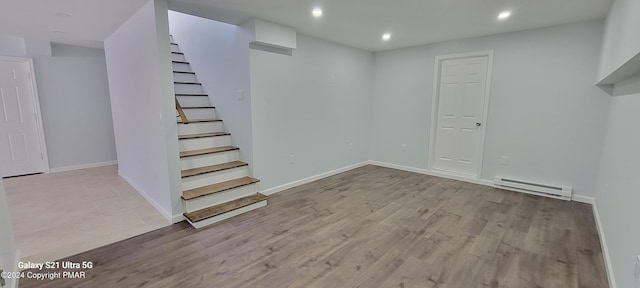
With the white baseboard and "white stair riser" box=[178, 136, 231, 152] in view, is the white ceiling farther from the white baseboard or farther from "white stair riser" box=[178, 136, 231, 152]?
the white baseboard

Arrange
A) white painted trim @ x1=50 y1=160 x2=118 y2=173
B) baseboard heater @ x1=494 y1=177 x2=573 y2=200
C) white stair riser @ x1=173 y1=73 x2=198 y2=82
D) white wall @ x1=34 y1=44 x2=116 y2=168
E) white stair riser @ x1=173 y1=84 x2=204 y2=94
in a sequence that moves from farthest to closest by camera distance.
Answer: white painted trim @ x1=50 y1=160 x2=118 y2=173
white wall @ x1=34 y1=44 x2=116 y2=168
white stair riser @ x1=173 y1=73 x2=198 y2=82
white stair riser @ x1=173 y1=84 x2=204 y2=94
baseboard heater @ x1=494 y1=177 x2=573 y2=200

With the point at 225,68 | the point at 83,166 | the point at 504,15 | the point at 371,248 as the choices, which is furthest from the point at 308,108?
the point at 83,166

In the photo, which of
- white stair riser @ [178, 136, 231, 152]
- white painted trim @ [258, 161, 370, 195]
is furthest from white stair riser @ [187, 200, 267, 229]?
white stair riser @ [178, 136, 231, 152]

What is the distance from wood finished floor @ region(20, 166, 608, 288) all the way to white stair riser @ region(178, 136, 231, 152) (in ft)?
3.57

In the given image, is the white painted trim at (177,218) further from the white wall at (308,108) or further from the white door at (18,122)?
the white door at (18,122)

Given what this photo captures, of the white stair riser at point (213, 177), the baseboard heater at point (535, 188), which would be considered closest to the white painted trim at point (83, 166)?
the white stair riser at point (213, 177)

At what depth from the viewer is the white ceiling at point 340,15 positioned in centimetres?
274

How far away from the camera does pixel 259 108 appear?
3611 mm

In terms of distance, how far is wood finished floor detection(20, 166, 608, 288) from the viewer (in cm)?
203

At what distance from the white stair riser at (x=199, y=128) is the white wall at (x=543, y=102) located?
350 centimetres

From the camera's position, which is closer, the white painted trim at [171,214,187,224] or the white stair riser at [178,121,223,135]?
the white painted trim at [171,214,187,224]

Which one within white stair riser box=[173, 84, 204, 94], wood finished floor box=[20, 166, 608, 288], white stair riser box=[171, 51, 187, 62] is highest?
white stair riser box=[171, 51, 187, 62]

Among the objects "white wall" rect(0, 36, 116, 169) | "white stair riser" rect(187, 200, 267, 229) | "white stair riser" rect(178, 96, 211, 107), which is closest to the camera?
"white stair riser" rect(187, 200, 267, 229)

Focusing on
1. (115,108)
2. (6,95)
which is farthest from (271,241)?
(6,95)
